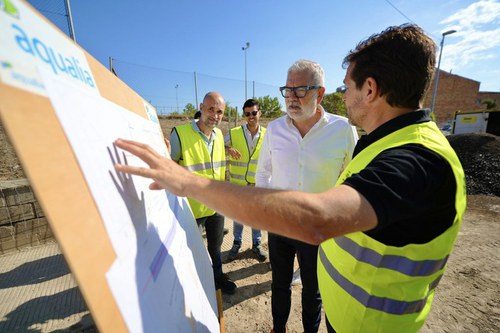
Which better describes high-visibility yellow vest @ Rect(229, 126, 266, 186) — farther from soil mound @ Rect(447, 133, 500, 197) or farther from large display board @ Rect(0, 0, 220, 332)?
soil mound @ Rect(447, 133, 500, 197)

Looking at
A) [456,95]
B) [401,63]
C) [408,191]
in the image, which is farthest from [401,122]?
[456,95]

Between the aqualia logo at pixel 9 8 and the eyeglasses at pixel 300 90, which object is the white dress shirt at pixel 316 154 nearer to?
the eyeglasses at pixel 300 90

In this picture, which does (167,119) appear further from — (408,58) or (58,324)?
(408,58)

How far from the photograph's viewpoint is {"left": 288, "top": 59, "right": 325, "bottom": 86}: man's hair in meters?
2.02

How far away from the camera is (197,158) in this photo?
273 centimetres

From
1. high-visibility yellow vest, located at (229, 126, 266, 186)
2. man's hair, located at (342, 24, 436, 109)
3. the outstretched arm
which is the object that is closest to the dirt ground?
high-visibility yellow vest, located at (229, 126, 266, 186)

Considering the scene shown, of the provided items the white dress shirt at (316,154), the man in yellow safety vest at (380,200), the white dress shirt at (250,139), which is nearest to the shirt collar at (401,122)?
the man in yellow safety vest at (380,200)

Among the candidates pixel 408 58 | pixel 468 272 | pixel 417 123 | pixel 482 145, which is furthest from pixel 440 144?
pixel 482 145

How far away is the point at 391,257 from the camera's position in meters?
1.01

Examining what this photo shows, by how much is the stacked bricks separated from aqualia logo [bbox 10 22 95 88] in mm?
3572

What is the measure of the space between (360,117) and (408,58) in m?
0.33

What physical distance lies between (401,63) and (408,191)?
641 millimetres

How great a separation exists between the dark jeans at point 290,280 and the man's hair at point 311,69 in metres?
1.35

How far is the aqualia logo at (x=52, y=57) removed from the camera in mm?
523
